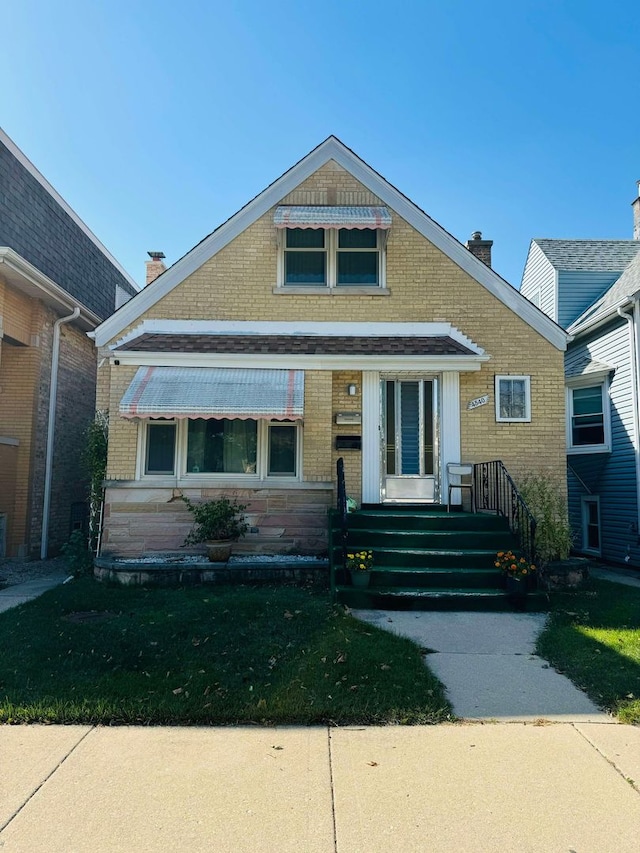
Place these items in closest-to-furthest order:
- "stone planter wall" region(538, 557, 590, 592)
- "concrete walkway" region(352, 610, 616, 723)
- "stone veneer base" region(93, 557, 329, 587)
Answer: "concrete walkway" region(352, 610, 616, 723)
"stone veneer base" region(93, 557, 329, 587)
"stone planter wall" region(538, 557, 590, 592)

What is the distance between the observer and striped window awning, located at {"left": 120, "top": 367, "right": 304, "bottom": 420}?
29.0ft

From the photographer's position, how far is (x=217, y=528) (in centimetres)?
895

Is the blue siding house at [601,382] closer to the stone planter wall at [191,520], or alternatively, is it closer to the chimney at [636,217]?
the chimney at [636,217]

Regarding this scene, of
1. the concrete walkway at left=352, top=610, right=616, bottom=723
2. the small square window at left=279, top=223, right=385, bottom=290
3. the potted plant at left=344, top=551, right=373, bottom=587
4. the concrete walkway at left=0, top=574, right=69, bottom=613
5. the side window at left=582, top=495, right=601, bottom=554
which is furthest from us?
the side window at left=582, top=495, right=601, bottom=554

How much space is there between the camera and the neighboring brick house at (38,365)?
1141cm

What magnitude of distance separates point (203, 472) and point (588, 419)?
31.5 ft

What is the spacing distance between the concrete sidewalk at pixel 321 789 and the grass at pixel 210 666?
7.7 inches

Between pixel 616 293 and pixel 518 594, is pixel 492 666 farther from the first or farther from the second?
pixel 616 293

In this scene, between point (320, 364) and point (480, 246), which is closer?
point (320, 364)

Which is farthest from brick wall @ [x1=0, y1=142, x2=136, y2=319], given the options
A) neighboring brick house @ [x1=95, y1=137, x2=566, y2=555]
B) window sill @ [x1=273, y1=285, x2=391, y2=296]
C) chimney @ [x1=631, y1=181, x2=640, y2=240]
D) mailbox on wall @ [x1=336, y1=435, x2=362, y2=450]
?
chimney @ [x1=631, y1=181, x2=640, y2=240]

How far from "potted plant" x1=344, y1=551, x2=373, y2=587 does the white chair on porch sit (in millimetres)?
2626

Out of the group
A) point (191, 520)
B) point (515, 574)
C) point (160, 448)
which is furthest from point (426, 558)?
point (160, 448)

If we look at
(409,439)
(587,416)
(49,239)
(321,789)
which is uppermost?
(49,239)

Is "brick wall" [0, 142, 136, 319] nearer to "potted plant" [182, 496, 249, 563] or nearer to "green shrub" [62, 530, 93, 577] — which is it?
"green shrub" [62, 530, 93, 577]
